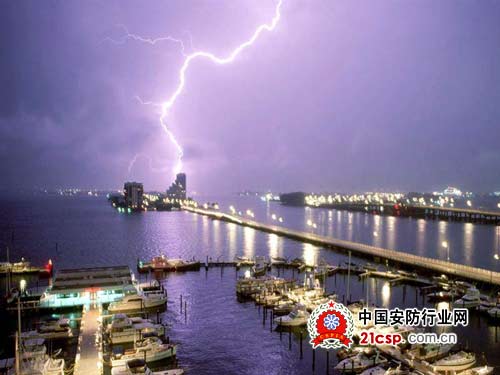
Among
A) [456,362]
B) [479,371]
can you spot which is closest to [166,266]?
[456,362]

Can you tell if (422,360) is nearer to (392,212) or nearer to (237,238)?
(237,238)

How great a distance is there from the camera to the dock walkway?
19.8 m

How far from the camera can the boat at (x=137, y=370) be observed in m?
19.5

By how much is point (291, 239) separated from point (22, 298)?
45219mm

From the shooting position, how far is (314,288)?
1340 inches

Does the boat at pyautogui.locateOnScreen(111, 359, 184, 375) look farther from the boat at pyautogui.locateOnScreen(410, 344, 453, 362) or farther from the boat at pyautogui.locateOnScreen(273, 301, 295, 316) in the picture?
the boat at pyautogui.locateOnScreen(410, 344, 453, 362)

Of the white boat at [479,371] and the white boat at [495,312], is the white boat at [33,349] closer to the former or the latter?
the white boat at [479,371]

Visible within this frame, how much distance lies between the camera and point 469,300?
31.1 metres

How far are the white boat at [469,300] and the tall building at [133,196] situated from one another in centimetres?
13904

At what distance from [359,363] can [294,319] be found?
683 centimetres

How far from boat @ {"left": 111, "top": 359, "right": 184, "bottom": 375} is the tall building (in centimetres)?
14341

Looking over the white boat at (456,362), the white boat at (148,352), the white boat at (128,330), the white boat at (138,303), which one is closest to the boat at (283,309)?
the white boat at (128,330)

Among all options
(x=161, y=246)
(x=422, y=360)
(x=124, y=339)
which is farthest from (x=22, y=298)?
(x=161, y=246)

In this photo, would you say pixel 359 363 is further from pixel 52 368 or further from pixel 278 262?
pixel 278 262
